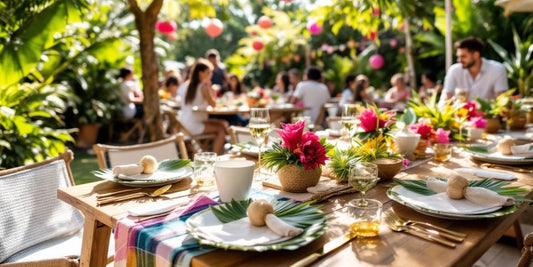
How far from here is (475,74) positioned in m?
4.44

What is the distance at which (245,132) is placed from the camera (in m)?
2.81

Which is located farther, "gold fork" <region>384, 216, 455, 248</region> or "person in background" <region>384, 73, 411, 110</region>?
"person in background" <region>384, 73, 411, 110</region>

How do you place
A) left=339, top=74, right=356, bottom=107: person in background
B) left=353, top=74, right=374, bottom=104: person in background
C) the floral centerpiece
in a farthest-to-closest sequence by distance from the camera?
left=339, top=74, right=356, bottom=107: person in background → left=353, top=74, right=374, bottom=104: person in background → the floral centerpiece

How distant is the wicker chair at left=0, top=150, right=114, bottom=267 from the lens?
1.73 meters

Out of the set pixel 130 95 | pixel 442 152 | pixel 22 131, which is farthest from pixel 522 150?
pixel 130 95

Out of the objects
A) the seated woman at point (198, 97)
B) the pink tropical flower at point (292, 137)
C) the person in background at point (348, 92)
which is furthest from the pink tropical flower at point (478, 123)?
the person in background at point (348, 92)

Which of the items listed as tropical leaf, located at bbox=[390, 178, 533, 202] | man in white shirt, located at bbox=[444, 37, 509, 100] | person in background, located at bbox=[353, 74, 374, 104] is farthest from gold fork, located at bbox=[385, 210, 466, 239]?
person in background, located at bbox=[353, 74, 374, 104]

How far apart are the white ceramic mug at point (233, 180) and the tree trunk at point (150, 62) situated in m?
2.40

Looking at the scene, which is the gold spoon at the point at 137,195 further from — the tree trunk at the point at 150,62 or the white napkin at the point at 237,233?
the tree trunk at the point at 150,62

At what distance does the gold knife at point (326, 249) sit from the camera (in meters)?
0.97

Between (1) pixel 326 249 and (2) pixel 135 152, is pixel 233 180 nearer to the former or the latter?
(1) pixel 326 249

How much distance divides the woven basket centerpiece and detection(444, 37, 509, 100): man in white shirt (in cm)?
316

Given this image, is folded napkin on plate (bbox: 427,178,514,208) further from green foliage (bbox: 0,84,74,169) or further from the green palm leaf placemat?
green foliage (bbox: 0,84,74,169)

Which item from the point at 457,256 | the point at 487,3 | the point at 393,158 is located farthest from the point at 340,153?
the point at 487,3
